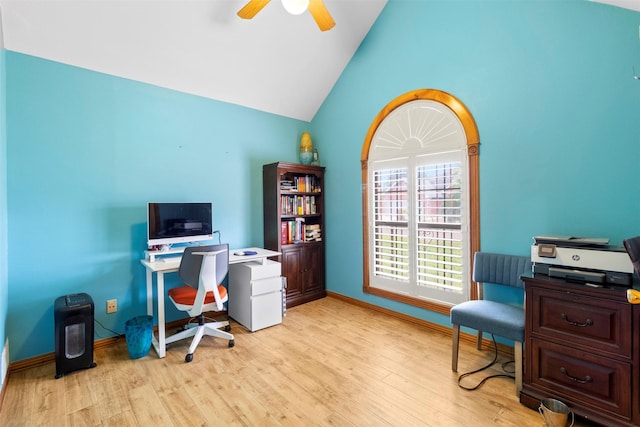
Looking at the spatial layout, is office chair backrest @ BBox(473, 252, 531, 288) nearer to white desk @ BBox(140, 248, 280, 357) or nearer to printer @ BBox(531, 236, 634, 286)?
printer @ BBox(531, 236, 634, 286)

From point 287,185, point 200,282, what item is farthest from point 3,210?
point 287,185

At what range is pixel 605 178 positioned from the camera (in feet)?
6.72

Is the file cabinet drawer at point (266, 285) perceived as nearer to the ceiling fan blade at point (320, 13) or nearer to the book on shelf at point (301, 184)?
the book on shelf at point (301, 184)

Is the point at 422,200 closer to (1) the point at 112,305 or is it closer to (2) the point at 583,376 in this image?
(2) the point at 583,376

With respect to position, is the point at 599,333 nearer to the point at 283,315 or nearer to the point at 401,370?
the point at 401,370

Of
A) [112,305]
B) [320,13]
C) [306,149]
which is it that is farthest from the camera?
[306,149]

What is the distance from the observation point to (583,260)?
170cm

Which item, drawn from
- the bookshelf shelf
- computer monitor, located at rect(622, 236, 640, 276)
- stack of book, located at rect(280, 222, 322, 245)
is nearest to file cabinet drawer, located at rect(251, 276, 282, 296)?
the bookshelf shelf

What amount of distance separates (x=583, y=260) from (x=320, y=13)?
253 cm

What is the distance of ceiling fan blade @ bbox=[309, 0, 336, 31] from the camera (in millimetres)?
2303

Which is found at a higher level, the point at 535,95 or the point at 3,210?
the point at 535,95

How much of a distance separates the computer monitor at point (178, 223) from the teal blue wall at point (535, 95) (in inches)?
87.9

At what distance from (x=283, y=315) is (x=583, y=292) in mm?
2665

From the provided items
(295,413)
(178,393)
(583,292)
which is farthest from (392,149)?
(178,393)
